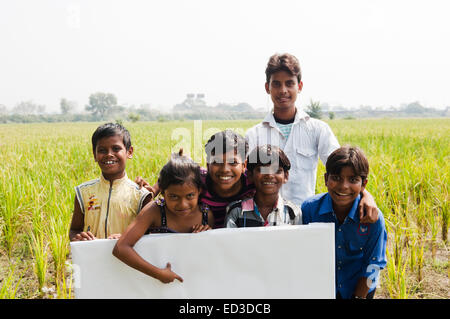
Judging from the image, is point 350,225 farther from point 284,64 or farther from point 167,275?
point 284,64

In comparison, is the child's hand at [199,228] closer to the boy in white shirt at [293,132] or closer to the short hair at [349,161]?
the short hair at [349,161]

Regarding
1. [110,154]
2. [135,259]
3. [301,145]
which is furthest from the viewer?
[301,145]

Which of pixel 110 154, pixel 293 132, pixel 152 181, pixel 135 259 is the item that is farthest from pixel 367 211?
pixel 152 181

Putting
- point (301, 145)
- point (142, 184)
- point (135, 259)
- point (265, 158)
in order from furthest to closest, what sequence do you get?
point (301, 145) → point (142, 184) → point (265, 158) → point (135, 259)

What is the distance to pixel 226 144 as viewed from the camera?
1.59 metres

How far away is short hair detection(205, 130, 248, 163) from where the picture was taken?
1.59m

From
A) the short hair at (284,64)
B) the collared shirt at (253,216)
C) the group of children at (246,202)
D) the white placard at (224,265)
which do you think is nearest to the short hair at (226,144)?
the group of children at (246,202)

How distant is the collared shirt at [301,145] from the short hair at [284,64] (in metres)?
0.29

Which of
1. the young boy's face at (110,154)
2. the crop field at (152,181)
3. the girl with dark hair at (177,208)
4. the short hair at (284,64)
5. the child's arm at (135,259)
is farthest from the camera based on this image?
the crop field at (152,181)

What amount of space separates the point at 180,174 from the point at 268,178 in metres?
0.41

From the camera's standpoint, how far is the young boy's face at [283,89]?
6.78 feet

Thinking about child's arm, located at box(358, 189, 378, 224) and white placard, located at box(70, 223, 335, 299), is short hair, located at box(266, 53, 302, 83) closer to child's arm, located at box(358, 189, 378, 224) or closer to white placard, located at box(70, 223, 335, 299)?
child's arm, located at box(358, 189, 378, 224)
